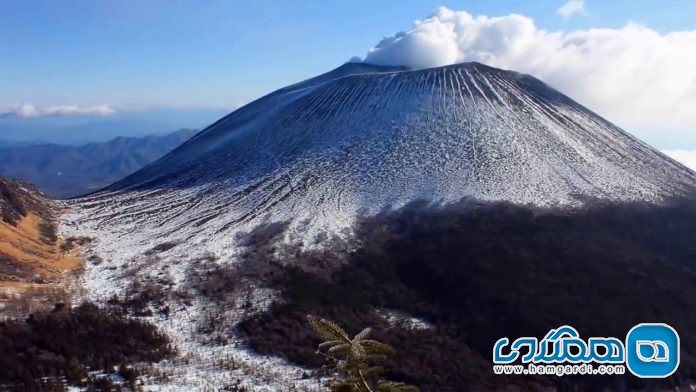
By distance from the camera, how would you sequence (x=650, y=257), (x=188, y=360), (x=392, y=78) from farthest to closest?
(x=392, y=78), (x=650, y=257), (x=188, y=360)

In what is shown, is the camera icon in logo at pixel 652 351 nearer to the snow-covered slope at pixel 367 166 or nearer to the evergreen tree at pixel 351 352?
the evergreen tree at pixel 351 352

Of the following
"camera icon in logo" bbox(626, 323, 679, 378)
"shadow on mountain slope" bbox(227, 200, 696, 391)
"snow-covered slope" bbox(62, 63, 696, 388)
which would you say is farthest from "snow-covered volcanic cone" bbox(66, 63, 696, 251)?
"camera icon in logo" bbox(626, 323, 679, 378)

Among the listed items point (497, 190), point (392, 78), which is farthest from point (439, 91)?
point (497, 190)

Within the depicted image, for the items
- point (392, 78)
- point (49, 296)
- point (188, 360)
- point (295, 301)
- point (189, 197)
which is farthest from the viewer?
point (392, 78)

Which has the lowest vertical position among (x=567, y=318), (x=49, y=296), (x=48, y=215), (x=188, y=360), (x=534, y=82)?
(x=567, y=318)

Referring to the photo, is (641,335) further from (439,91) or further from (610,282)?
(439,91)

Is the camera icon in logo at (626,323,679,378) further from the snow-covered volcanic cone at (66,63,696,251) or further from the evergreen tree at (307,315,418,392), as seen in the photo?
the snow-covered volcanic cone at (66,63,696,251)

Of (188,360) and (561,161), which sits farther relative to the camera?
(561,161)

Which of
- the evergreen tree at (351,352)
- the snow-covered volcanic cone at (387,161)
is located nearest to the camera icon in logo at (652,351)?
the evergreen tree at (351,352)
